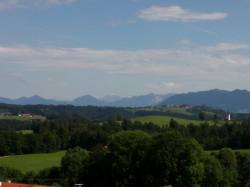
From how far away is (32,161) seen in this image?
104062mm

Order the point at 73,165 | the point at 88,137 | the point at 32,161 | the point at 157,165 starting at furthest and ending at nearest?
the point at 88,137 → the point at 32,161 → the point at 73,165 → the point at 157,165

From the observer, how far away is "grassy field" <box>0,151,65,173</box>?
95.4 metres

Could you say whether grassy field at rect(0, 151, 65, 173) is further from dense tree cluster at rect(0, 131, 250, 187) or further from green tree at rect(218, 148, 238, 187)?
green tree at rect(218, 148, 238, 187)

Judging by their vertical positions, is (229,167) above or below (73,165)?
above

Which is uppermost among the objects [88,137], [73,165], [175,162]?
[175,162]

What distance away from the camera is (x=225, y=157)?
73.6m

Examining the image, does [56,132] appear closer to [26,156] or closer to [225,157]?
[26,156]

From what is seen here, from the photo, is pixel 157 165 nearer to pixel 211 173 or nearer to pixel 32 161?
pixel 211 173

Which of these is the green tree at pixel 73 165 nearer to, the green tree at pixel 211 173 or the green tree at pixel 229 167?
the green tree at pixel 229 167

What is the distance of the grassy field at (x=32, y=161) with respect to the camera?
9538cm

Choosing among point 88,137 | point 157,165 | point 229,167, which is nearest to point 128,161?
point 157,165

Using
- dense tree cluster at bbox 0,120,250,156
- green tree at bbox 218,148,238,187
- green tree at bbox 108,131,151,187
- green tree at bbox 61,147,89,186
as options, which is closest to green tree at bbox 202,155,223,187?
green tree at bbox 218,148,238,187

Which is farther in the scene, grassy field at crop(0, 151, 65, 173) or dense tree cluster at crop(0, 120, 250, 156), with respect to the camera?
dense tree cluster at crop(0, 120, 250, 156)

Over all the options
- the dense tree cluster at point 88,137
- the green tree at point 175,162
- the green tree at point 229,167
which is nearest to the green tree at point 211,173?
the green tree at point 229,167
